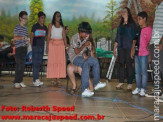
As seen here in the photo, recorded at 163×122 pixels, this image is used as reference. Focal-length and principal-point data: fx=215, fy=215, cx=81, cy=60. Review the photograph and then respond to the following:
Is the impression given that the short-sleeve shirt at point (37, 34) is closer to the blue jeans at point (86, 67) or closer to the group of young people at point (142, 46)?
the blue jeans at point (86, 67)

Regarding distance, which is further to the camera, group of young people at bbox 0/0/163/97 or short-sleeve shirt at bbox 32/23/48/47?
short-sleeve shirt at bbox 32/23/48/47

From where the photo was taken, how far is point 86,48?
126 inches

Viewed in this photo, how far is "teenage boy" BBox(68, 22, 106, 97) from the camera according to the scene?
10.2 ft

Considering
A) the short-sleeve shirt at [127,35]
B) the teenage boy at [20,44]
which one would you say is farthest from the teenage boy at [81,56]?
the teenage boy at [20,44]

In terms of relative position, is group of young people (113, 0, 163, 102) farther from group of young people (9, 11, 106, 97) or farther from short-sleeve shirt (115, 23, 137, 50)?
group of young people (9, 11, 106, 97)

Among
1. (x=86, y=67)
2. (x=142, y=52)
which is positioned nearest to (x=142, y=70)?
(x=142, y=52)

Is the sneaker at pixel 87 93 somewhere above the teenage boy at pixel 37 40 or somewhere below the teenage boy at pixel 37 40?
below

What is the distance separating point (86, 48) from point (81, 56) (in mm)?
142

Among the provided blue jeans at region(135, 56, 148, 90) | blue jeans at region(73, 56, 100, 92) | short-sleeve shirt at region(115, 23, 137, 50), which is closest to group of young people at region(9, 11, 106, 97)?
blue jeans at region(73, 56, 100, 92)

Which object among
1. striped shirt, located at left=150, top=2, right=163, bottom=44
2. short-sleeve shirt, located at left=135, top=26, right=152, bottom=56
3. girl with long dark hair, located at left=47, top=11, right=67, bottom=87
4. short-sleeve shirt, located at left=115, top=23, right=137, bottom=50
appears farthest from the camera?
girl with long dark hair, located at left=47, top=11, right=67, bottom=87

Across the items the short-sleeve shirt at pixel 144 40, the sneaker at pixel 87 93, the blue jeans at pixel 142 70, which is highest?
the short-sleeve shirt at pixel 144 40

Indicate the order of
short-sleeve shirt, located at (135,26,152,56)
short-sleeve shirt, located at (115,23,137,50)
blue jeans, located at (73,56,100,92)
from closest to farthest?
blue jeans, located at (73,56,100,92)
short-sleeve shirt, located at (135,26,152,56)
short-sleeve shirt, located at (115,23,137,50)

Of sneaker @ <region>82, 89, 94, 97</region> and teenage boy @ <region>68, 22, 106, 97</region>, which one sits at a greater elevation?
teenage boy @ <region>68, 22, 106, 97</region>

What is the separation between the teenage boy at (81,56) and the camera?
10.2 ft
